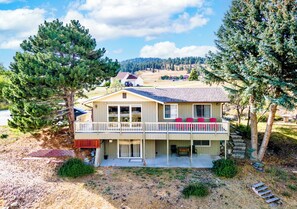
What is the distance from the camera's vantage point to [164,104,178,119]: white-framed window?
2009 centimetres

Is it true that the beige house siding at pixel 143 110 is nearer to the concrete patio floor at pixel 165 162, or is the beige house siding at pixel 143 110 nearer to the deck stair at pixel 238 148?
the concrete patio floor at pixel 165 162

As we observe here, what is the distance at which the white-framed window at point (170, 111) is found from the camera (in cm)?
2009

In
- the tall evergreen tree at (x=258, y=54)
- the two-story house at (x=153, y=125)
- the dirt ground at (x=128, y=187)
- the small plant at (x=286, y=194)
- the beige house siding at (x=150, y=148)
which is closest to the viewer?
the dirt ground at (x=128, y=187)

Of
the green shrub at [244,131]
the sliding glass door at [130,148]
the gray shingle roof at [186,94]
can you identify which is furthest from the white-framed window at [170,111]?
the green shrub at [244,131]

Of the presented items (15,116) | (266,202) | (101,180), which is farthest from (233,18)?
(15,116)

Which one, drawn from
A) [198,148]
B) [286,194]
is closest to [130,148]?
[198,148]

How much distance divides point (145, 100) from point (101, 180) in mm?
6921

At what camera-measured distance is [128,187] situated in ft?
49.0

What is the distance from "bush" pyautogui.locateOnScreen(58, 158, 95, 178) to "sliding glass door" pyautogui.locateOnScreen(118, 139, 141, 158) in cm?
362

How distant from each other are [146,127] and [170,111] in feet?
9.76

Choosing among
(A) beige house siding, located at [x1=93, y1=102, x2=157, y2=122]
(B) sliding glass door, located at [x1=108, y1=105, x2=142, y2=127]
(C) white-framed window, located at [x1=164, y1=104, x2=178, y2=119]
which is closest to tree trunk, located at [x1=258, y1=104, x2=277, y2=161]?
(C) white-framed window, located at [x1=164, y1=104, x2=178, y2=119]

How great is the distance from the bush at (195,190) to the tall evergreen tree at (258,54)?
24.7 ft

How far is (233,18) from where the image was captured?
19453mm

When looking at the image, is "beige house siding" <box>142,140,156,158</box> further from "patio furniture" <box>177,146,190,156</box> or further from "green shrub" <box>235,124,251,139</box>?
"green shrub" <box>235,124,251,139</box>
